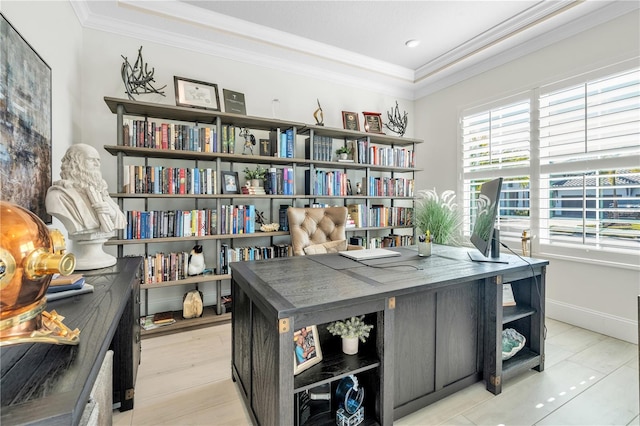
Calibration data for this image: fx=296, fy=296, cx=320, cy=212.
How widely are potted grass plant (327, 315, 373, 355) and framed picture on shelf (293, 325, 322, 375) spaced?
10cm

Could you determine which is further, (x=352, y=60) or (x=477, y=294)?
(x=352, y=60)

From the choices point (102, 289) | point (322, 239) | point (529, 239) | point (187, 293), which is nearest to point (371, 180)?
point (322, 239)

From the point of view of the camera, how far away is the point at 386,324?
4.28ft

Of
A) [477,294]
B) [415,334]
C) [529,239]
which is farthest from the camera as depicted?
[529,239]

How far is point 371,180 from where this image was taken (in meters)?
3.77

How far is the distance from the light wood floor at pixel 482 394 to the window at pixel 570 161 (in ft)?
3.24

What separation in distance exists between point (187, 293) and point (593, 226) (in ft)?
12.1

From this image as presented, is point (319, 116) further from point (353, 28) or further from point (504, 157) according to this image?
point (504, 157)

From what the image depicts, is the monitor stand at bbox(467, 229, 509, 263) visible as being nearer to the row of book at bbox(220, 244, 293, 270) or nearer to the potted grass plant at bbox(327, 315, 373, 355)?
the potted grass plant at bbox(327, 315, 373, 355)

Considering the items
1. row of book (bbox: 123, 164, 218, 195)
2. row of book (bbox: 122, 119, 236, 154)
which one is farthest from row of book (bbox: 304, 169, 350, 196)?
row of book (bbox: 123, 164, 218, 195)

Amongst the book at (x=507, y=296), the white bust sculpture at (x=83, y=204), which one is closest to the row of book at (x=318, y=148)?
the white bust sculpture at (x=83, y=204)

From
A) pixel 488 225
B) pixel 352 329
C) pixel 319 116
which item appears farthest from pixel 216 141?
pixel 488 225

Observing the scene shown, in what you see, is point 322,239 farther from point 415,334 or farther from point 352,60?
point 352,60

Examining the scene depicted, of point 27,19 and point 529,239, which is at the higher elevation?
point 27,19
